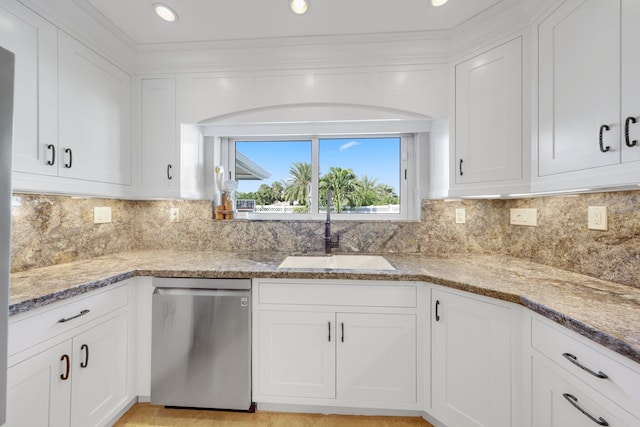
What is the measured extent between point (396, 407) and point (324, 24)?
229 cm

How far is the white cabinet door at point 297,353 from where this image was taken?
1.54 m

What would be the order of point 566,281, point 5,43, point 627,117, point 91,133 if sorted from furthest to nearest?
point 91,133 → point 566,281 → point 5,43 → point 627,117

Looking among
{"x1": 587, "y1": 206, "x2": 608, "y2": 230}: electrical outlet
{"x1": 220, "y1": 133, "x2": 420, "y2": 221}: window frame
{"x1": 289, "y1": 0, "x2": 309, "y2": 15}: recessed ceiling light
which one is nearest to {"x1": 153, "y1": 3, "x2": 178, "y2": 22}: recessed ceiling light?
{"x1": 289, "y1": 0, "x2": 309, "y2": 15}: recessed ceiling light

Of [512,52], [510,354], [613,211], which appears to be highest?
[512,52]

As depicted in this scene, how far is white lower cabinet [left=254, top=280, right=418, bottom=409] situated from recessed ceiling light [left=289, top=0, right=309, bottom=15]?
5.07 feet

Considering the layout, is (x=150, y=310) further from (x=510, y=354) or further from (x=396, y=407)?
(x=510, y=354)

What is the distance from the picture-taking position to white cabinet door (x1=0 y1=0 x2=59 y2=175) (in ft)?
3.92

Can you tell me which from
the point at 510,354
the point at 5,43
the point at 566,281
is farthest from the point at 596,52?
the point at 5,43

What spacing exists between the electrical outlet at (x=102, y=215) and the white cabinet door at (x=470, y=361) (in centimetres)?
227

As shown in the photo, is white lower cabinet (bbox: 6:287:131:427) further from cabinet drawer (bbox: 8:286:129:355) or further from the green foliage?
the green foliage

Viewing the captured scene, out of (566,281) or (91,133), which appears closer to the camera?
(566,281)

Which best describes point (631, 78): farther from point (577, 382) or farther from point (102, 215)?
point (102, 215)

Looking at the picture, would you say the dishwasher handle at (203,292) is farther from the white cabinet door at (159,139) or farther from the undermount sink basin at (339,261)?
the white cabinet door at (159,139)

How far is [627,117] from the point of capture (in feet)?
3.02
